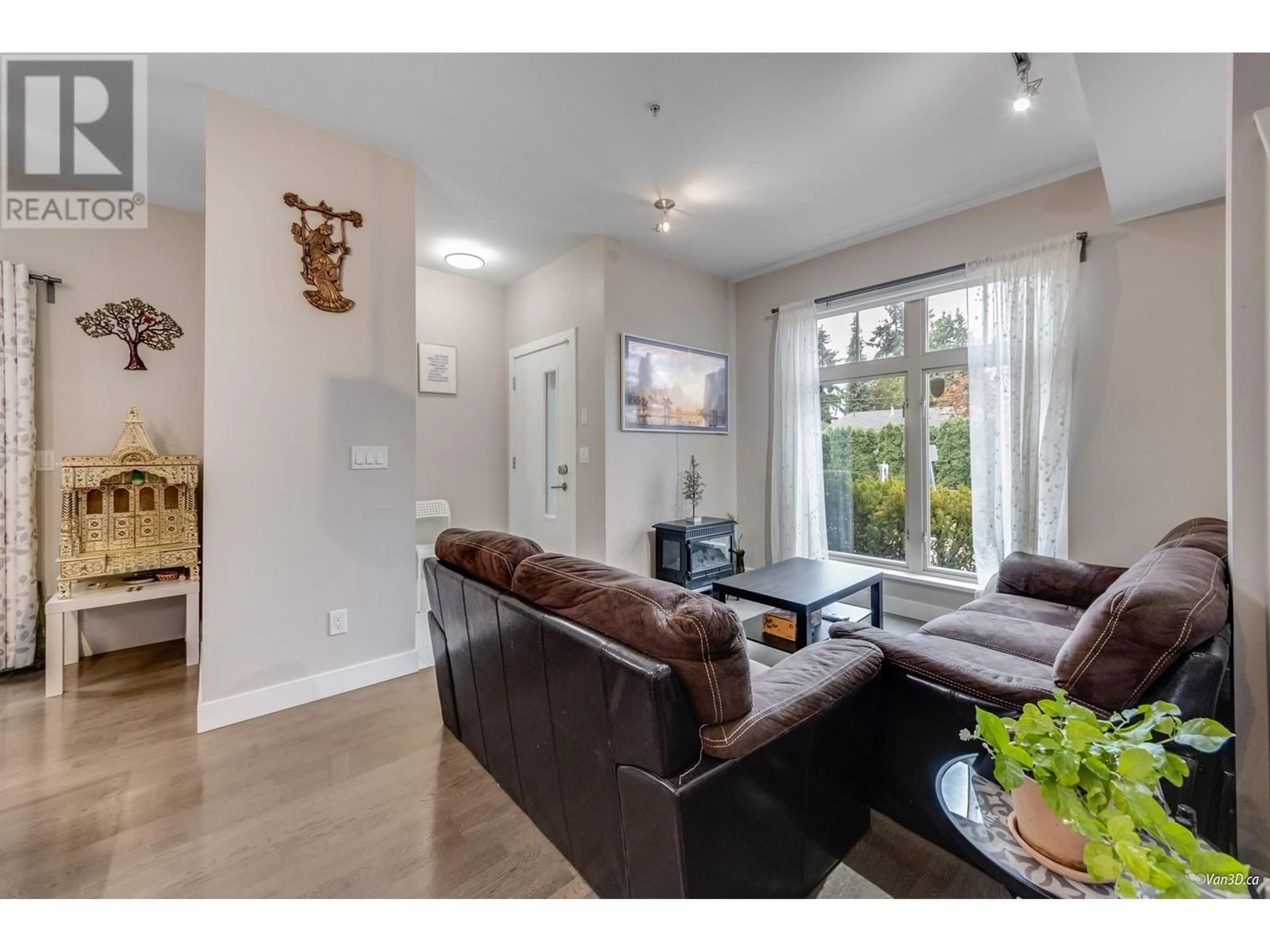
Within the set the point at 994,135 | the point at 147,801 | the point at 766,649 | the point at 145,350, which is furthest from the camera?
the point at 145,350

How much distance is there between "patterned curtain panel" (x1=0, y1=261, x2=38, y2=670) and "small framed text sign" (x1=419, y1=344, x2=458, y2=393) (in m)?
1.98

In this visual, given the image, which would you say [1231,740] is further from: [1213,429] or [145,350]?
[145,350]

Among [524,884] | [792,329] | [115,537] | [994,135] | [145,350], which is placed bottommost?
[524,884]

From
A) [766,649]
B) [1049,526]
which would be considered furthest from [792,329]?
[766,649]

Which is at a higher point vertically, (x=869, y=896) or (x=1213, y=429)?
(x=1213, y=429)

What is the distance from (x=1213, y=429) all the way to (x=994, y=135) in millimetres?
1785

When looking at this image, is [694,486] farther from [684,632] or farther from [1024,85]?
[684,632]

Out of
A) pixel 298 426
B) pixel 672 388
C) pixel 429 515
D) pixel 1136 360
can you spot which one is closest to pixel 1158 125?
pixel 1136 360

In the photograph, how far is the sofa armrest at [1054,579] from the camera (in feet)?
7.47

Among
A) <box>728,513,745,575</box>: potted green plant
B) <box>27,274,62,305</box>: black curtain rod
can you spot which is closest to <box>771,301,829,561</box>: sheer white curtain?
<box>728,513,745,575</box>: potted green plant

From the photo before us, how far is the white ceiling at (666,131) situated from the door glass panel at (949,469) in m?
1.14

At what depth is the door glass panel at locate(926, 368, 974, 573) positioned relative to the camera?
127 inches

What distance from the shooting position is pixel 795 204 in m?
3.09

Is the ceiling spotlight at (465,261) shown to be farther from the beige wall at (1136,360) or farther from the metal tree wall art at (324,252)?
the beige wall at (1136,360)
